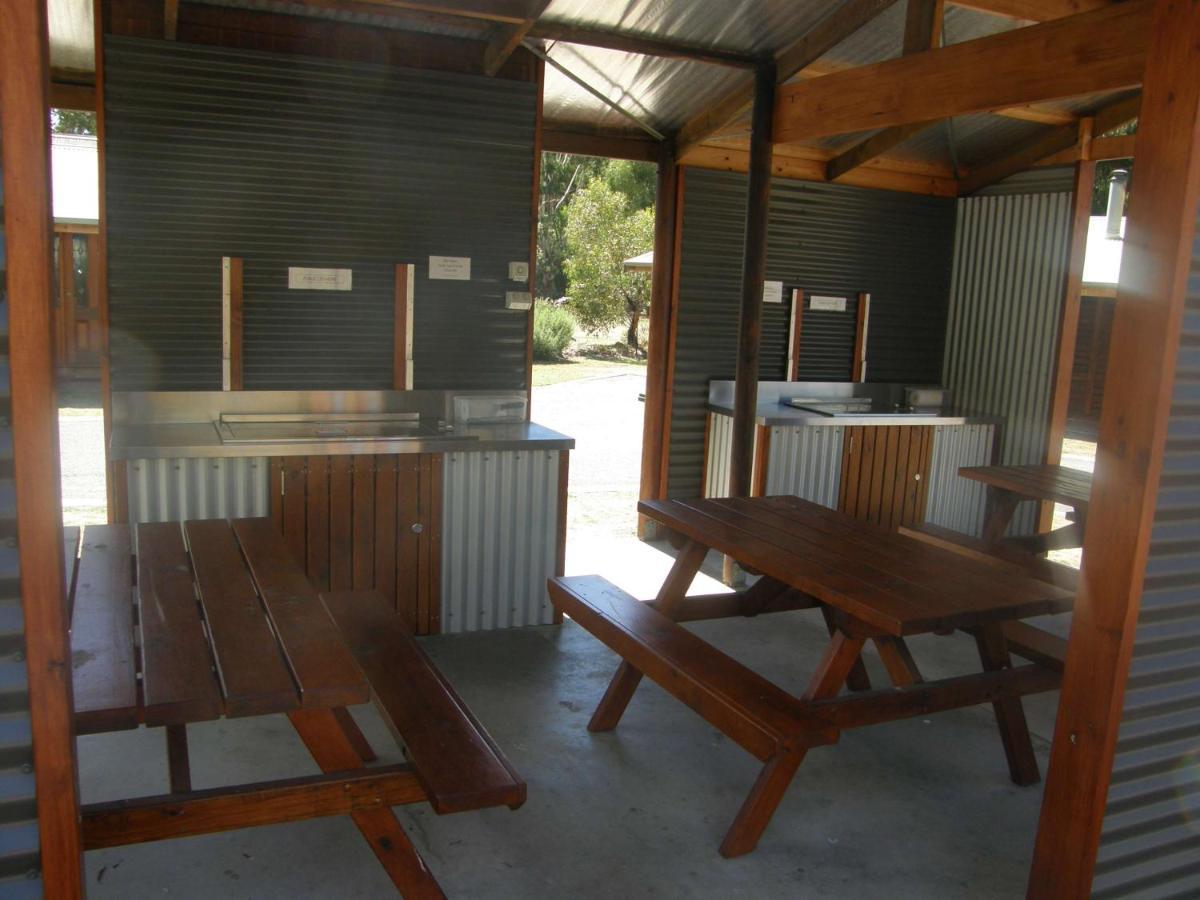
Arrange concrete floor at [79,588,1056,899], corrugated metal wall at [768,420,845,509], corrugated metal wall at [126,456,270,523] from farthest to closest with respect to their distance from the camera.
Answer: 1. corrugated metal wall at [768,420,845,509]
2. corrugated metal wall at [126,456,270,523]
3. concrete floor at [79,588,1056,899]

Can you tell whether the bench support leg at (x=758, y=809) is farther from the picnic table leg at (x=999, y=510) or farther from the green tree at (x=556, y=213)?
the green tree at (x=556, y=213)

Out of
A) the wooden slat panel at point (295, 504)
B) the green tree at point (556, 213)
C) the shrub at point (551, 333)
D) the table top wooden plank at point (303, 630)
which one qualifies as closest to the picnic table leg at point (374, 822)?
the table top wooden plank at point (303, 630)

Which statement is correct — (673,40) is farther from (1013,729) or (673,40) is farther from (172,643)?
(172,643)

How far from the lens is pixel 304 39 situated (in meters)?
4.82

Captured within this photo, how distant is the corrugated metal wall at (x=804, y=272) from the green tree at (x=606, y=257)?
13198 millimetres

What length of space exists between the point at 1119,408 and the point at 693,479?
198 inches

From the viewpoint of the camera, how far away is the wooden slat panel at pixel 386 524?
187 inches

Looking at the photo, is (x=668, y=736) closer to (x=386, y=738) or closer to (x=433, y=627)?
A: (x=386, y=738)

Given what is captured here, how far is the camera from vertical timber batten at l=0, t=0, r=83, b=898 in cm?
153

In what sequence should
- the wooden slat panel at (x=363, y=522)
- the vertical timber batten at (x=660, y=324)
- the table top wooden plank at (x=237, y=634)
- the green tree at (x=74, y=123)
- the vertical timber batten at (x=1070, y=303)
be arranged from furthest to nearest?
1. the green tree at (x=74, y=123)
2. the vertical timber batten at (x=1070, y=303)
3. the vertical timber batten at (x=660, y=324)
4. the wooden slat panel at (x=363, y=522)
5. the table top wooden plank at (x=237, y=634)

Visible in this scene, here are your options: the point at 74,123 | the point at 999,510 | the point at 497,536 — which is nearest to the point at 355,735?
the point at 497,536

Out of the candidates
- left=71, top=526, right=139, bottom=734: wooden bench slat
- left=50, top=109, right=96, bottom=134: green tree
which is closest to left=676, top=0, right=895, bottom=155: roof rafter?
left=71, top=526, right=139, bottom=734: wooden bench slat

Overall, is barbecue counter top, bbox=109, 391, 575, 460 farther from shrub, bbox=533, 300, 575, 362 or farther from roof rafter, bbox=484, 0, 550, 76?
shrub, bbox=533, 300, 575, 362

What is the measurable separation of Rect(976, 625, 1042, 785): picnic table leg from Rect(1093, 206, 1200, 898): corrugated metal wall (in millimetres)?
1180
